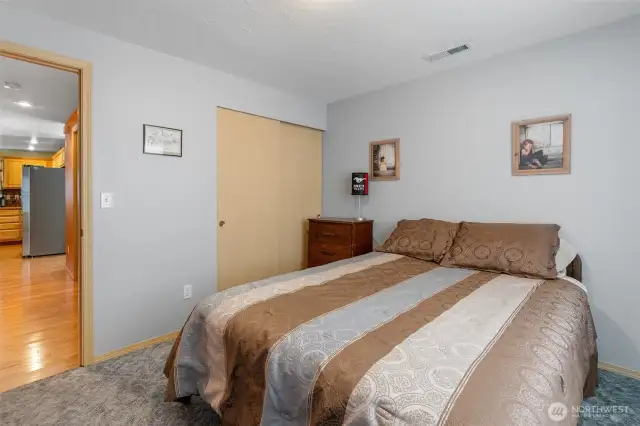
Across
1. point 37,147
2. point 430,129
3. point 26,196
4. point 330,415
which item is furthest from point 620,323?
point 37,147

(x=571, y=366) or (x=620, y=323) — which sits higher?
(x=571, y=366)

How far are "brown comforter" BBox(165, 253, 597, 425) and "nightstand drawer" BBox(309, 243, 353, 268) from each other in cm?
130

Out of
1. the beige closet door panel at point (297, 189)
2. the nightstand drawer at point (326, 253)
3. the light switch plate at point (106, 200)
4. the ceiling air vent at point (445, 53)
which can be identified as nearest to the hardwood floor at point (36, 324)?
the light switch plate at point (106, 200)

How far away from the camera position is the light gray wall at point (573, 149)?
7.13ft

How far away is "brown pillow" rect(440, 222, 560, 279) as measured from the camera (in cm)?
212

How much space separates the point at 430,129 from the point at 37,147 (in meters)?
9.15

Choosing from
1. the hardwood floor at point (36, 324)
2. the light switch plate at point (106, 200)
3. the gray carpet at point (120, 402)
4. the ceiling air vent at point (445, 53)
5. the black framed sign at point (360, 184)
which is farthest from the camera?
the black framed sign at point (360, 184)

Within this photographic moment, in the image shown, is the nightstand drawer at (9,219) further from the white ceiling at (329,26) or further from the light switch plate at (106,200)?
the white ceiling at (329,26)

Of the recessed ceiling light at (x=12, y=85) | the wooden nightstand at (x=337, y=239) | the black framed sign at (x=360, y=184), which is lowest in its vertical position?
the wooden nightstand at (x=337, y=239)

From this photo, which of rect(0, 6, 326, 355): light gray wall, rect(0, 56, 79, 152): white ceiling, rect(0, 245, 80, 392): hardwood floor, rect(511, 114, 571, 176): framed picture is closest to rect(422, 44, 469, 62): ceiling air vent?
rect(511, 114, 571, 176): framed picture

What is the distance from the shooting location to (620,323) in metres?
2.21

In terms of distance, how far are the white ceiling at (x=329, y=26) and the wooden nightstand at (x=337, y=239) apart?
152 cm

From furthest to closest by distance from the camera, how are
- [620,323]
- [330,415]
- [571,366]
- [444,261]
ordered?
1. [444,261]
2. [620,323]
3. [571,366]
4. [330,415]

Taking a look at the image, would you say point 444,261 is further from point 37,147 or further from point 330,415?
point 37,147
